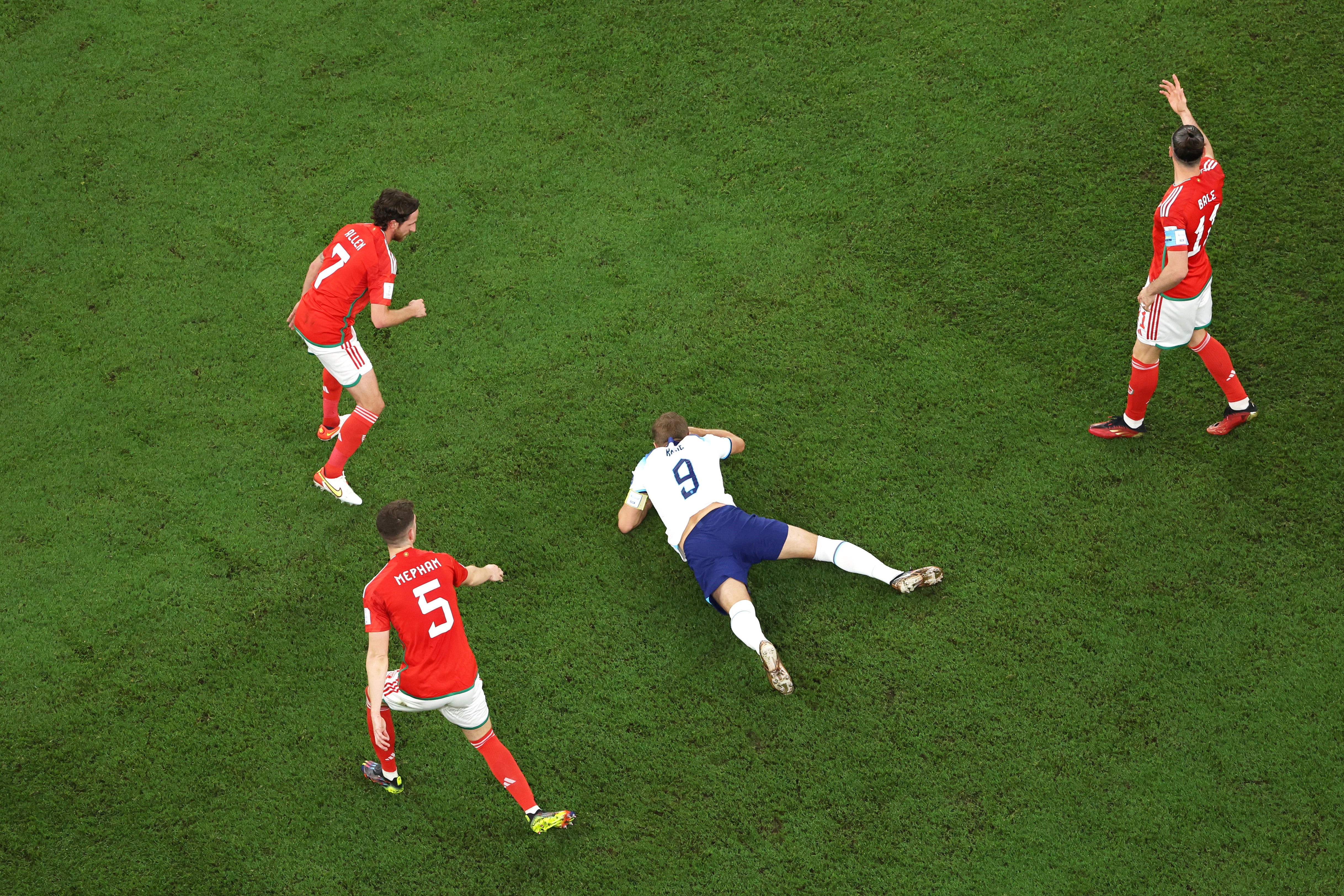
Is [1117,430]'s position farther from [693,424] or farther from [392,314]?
[392,314]

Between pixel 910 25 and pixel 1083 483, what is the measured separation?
446 cm

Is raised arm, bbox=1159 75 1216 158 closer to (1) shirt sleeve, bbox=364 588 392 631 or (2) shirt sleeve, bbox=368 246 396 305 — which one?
(2) shirt sleeve, bbox=368 246 396 305

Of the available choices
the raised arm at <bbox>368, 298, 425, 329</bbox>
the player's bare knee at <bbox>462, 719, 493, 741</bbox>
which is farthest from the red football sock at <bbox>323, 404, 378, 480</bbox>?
the player's bare knee at <bbox>462, 719, 493, 741</bbox>

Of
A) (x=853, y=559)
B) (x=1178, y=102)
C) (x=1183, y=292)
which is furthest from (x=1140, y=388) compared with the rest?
(x=853, y=559)

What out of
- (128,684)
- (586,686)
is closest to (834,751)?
(586,686)

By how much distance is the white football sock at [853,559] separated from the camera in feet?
19.5

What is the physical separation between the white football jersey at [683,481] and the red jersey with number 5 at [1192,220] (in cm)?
294

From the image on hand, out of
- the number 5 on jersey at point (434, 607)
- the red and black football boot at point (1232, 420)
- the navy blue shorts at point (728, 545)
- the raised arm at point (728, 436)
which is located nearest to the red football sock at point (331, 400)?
the number 5 on jersey at point (434, 607)

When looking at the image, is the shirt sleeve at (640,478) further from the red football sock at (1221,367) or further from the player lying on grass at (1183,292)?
the red football sock at (1221,367)

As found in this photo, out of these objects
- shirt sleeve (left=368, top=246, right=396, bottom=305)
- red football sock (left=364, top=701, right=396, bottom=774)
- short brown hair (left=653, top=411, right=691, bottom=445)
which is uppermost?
shirt sleeve (left=368, top=246, right=396, bottom=305)

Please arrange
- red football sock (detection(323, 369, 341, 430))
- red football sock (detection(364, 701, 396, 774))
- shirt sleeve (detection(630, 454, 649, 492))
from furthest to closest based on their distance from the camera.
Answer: red football sock (detection(323, 369, 341, 430)) → shirt sleeve (detection(630, 454, 649, 492)) → red football sock (detection(364, 701, 396, 774))

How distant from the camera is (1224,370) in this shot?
19.9 feet

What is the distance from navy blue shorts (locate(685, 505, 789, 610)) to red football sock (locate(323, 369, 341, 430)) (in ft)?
9.21

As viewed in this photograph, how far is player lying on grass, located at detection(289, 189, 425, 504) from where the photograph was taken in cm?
598
